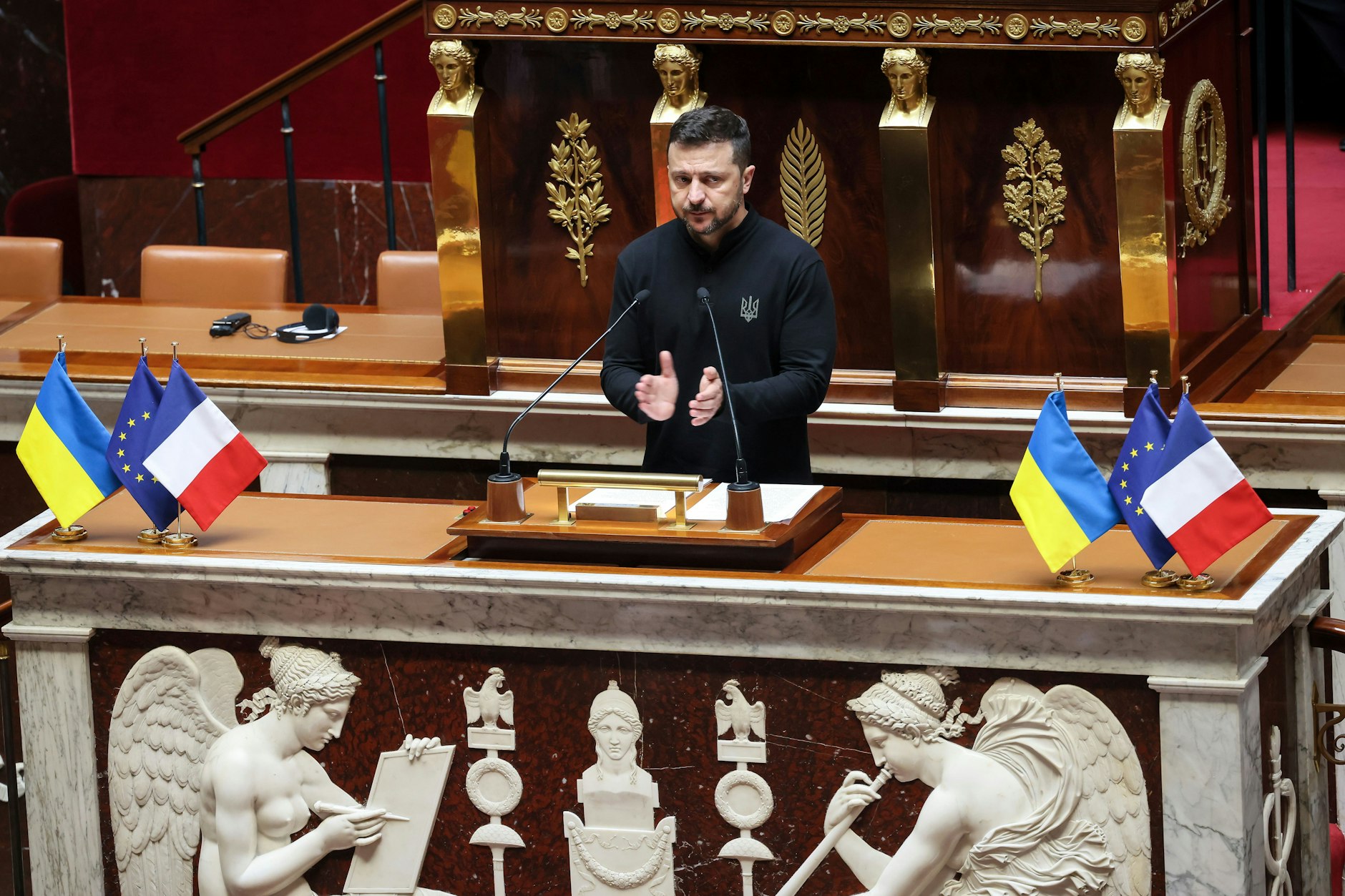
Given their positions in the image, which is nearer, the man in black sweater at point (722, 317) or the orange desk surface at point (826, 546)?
the orange desk surface at point (826, 546)

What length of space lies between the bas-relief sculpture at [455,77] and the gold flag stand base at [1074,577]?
2399mm

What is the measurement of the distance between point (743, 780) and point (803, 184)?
197 centimetres

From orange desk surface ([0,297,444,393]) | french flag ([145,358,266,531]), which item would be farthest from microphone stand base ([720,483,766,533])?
orange desk surface ([0,297,444,393])

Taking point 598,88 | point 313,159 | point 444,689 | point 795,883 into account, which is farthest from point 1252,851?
point 313,159

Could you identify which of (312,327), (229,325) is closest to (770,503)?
(312,327)

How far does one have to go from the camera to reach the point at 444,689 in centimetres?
389

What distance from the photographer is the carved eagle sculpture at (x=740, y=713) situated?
373 centimetres

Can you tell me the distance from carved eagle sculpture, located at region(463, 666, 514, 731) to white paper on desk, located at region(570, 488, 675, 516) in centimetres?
35

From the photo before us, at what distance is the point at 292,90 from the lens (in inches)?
282

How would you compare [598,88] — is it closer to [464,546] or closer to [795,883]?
[464,546]

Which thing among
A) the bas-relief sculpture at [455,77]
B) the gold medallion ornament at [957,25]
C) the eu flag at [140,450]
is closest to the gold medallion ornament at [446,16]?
the bas-relief sculpture at [455,77]

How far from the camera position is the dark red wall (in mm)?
8383

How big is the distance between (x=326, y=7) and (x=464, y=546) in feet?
16.3

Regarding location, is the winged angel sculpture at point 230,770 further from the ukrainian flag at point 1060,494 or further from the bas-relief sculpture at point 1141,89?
the bas-relief sculpture at point 1141,89
